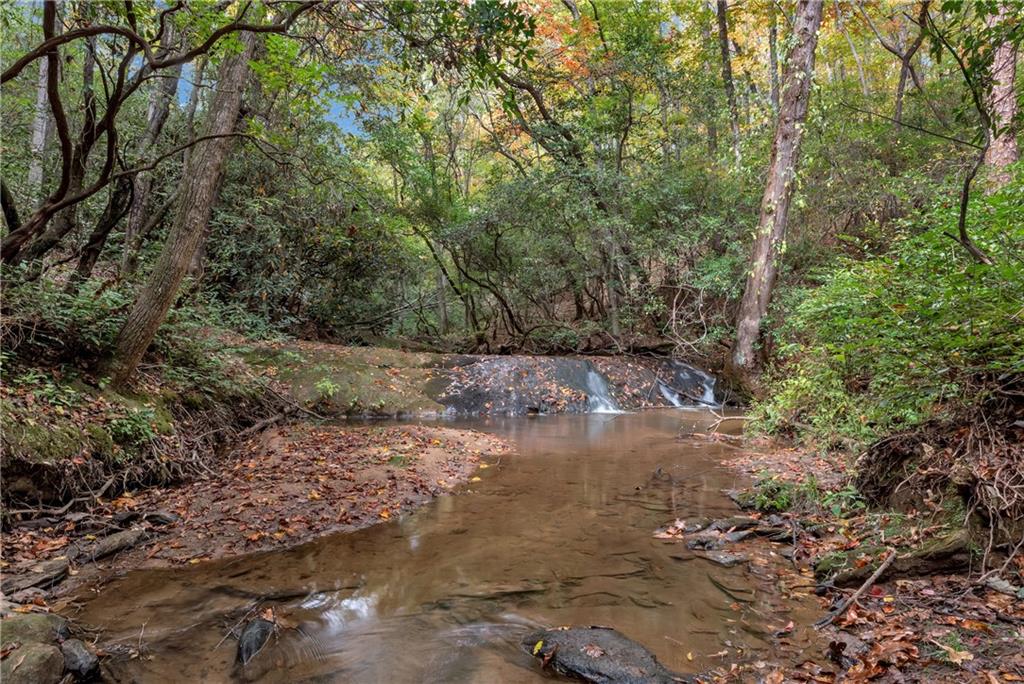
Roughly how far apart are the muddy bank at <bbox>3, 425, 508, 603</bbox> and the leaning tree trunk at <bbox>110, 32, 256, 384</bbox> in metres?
1.82

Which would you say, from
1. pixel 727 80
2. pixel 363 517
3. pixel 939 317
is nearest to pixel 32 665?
pixel 363 517

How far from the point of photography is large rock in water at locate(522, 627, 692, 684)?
295cm

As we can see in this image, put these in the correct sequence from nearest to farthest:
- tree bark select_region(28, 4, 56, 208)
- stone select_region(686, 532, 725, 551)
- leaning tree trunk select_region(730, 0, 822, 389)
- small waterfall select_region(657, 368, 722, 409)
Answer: stone select_region(686, 532, 725, 551) < tree bark select_region(28, 4, 56, 208) < leaning tree trunk select_region(730, 0, 822, 389) < small waterfall select_region(657, 368, 722, 409)

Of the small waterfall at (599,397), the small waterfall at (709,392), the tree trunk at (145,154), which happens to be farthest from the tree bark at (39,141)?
the small waterfall at (709,392)

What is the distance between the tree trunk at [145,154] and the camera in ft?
34.0

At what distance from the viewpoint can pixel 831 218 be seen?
16422 millimetres

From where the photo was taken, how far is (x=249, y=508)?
5559 millimetres

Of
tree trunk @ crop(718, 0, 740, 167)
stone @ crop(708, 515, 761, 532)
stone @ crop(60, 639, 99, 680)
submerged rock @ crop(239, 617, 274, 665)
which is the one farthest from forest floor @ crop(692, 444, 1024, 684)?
tree trunk @ crop(718, 0, 740, 167)

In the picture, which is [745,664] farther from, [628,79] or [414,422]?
[628,79]

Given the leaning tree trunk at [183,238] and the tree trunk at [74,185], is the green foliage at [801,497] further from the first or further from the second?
the tree trunk at [74,185]

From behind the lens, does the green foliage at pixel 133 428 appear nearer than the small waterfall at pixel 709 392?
Yes

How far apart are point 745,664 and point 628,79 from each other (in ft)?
51.2

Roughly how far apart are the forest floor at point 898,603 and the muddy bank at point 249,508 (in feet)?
12.9

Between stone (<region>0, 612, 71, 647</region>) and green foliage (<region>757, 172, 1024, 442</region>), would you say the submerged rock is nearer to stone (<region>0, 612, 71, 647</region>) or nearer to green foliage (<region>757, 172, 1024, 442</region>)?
stone (<region>0, 612, 71, 647</region>)
